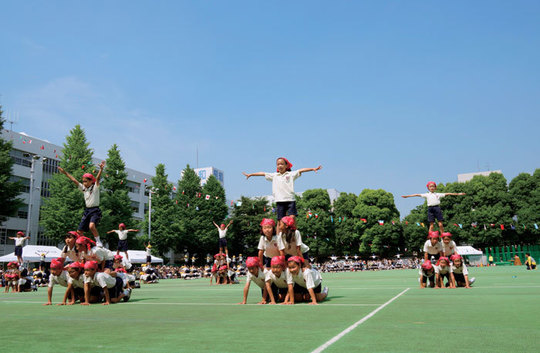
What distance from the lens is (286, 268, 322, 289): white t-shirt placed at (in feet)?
25.7

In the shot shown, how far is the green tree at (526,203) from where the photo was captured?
54844mm

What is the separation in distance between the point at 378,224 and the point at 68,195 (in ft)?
132

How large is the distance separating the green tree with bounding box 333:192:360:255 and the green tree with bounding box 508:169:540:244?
2084 cm

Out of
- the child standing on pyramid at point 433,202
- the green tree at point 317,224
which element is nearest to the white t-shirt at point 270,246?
the child standing on pyramid at point 433,202

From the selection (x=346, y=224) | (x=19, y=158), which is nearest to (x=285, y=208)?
(x=19, y=158)

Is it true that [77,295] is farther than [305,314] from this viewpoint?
Yes

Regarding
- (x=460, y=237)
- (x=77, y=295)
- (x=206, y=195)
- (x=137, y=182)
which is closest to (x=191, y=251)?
(x=206, y=195)

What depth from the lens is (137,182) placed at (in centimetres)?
6569

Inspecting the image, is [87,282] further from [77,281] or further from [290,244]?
[290,244]

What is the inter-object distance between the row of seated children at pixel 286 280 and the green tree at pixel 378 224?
51396 millimetres

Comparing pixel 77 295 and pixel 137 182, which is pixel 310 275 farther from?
pixel 137 182

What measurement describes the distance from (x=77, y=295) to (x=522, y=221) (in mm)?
58575

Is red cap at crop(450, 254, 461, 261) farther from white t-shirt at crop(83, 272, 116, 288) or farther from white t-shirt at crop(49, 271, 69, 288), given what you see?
white t-shirt at crop(49, 271, 69, 288)

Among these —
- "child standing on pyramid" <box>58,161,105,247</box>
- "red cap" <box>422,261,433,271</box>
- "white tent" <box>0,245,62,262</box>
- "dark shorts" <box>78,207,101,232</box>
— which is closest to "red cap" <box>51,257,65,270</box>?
"child standing on pyramid" <box>58,161,105,247</box>
